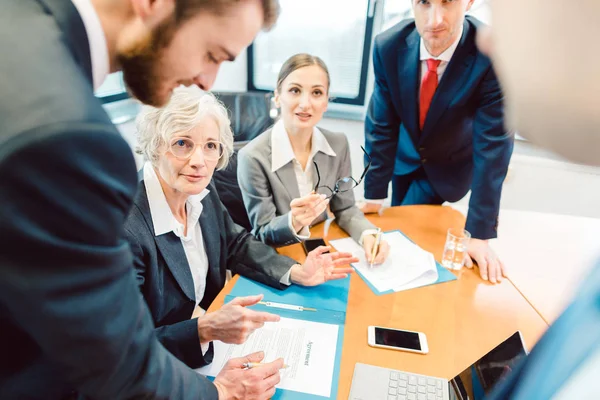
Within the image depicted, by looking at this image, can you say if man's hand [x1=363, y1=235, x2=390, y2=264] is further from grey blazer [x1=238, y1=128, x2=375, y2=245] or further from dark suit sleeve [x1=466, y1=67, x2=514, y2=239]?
dark suit sleeve [x1=466, y1=67, x2=514, y2=239]

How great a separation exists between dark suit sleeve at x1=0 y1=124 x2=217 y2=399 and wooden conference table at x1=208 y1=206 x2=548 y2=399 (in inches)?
23.7

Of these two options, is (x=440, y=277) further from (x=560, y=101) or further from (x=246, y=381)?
(x=560, y=101)

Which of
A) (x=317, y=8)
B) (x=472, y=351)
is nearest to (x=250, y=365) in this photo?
(x=472, y=351)

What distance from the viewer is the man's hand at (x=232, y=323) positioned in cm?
98

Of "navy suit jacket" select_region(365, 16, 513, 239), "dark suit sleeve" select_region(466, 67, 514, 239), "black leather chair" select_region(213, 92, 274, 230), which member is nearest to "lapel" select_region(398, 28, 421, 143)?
"navy suit jacket" select_region(365, 16, 513, 239)

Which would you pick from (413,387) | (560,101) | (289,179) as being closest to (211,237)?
(289,179)

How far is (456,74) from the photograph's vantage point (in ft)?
5.34

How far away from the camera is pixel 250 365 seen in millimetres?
919

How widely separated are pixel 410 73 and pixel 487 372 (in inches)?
50.7

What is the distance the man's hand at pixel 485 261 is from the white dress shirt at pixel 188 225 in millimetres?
933

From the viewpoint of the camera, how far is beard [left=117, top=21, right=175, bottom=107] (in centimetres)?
52

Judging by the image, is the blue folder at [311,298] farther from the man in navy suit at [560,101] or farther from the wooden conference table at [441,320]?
the man in navy suit at [560,101]

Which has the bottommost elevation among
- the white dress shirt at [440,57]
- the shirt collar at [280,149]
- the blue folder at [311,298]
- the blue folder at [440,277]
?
the blue folder at [440,277]

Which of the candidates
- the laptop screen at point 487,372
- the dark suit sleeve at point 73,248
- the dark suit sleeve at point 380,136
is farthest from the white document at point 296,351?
the dark suit sleeve at point 380,136
